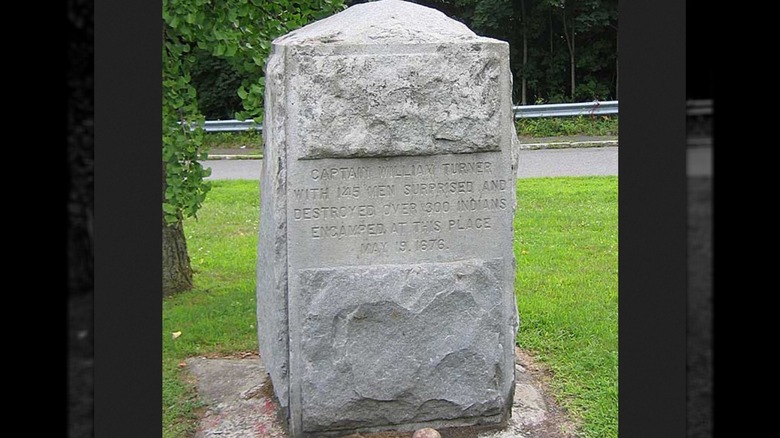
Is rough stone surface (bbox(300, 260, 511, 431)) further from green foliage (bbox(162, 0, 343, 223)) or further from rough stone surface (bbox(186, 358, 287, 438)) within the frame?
green foliage (bbox(162, 0, 343, 223))

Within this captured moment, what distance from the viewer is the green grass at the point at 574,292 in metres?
4.48

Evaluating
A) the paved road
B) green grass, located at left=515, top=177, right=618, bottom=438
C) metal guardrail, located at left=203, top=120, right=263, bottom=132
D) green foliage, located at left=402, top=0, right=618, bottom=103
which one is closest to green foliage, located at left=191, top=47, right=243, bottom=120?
metal guardrail, located at left=203, top=120, right=263, bottom=132

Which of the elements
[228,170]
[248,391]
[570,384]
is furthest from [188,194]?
[228,170]

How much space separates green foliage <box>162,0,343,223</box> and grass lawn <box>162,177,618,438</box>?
788 millimetres

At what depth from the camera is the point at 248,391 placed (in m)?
4.42

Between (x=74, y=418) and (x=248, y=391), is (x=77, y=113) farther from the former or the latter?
(x=248, y=391)

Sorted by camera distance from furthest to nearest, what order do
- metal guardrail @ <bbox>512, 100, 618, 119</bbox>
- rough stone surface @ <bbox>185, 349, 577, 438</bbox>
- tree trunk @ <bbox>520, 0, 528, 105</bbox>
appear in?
tree trunk @ <bbox>520, 0, 528, 105</bbox>, metal guardrail @ <bbox>512, 100, 618, 119</bbox>, rough stone surface @ <bbox>185, 349, 577, 438</bbox>

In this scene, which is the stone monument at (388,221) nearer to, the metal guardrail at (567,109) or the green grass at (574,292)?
the green grass at (574,292)

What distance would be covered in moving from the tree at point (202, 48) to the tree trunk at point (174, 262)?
0.48 metres

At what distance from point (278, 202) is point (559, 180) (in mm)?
6805

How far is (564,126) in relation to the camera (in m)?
13.6

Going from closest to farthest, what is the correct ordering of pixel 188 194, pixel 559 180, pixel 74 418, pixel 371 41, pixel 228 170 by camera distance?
pixel 74 418, pixel 371 41, pixel 188 194, pixel 559 180, pixel 228 170

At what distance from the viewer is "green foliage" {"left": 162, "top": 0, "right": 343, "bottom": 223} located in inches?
203

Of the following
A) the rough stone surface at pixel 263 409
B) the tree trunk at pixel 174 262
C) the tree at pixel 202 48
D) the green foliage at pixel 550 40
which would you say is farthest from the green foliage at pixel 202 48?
the green foliage at pixel 550 40
